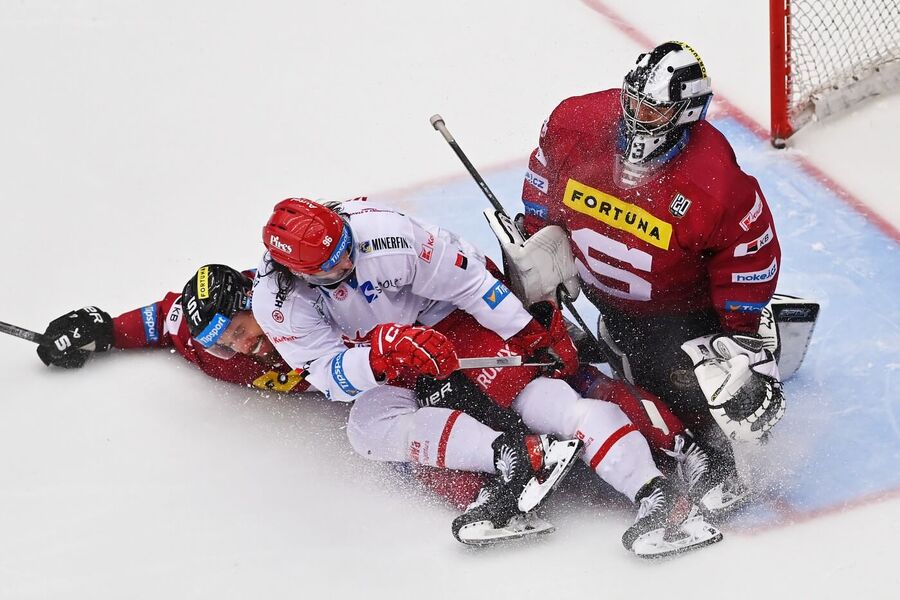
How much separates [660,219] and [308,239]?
0.92 meters

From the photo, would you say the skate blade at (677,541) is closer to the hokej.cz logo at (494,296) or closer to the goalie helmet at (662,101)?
the hokej.cz logo at (494,296)

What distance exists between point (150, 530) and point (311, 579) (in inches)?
20.5

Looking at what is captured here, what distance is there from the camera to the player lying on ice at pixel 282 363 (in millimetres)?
3375

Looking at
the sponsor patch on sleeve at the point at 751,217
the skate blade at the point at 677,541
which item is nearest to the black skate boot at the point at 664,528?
the skate blade at the point at 677,541

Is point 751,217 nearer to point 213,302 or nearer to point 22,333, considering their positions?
point 213,302

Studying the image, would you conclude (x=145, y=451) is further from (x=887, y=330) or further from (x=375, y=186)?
(x=887, y=330)

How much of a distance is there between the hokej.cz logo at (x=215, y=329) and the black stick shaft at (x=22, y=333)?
2.42ft

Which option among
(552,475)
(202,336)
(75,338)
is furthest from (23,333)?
(552,475)

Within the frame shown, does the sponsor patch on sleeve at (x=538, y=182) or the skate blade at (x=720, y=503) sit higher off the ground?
the sponsor patch on sleeve at (x=538, y=182)

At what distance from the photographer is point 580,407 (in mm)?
3297

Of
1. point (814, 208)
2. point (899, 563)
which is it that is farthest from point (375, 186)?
point (899, 563)

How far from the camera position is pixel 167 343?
396 centimetres

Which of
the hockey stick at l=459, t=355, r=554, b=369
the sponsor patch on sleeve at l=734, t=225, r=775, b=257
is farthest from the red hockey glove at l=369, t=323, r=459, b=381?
the sponsor patch on sleeve at l=734, t=225, r=775, b=257

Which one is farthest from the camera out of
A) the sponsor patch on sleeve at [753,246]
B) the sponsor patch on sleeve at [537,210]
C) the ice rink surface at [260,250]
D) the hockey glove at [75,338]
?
the hockey glove at [75,338]
